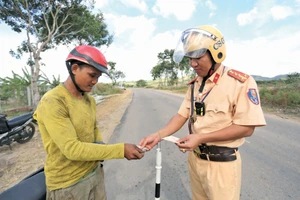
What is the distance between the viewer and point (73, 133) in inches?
52.7

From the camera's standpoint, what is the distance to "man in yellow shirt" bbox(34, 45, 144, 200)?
1282 millimetres

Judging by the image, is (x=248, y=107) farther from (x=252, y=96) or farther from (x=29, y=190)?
(x=29, y=190)

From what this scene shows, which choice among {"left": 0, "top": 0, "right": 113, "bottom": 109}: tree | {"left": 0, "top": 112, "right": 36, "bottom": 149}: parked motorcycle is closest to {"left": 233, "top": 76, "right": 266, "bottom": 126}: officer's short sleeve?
{"left": 0, "top": 112, "right": 36, "bottom": 149}: parked motorcycle

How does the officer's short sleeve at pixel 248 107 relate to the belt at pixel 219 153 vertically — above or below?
above

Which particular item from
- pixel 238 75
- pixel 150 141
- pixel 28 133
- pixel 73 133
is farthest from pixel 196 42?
pixel 28 133

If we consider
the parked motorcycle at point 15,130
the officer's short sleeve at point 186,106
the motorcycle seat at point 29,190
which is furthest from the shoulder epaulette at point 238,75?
the parked motorcycle at point 15,130

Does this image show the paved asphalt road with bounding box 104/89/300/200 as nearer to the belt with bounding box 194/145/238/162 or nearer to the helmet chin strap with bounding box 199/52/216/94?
the belt with bounding box 194/145/238/162

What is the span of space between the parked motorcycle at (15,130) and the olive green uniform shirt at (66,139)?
13.3 ft

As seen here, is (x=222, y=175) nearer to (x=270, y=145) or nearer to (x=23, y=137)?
(x=270, y=145)

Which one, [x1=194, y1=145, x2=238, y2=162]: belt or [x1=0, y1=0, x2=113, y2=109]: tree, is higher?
[x1=0, y1=0, x2=113, y2=109]: tree

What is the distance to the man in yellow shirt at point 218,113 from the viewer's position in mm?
1340

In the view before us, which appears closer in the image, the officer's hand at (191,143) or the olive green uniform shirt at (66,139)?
the olive green uniform shirt at (66,139)

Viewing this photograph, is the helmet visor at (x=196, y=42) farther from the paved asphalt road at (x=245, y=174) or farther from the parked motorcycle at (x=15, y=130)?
the parked motorcycle at (x=15, y=130)

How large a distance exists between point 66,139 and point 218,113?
1142 mm
